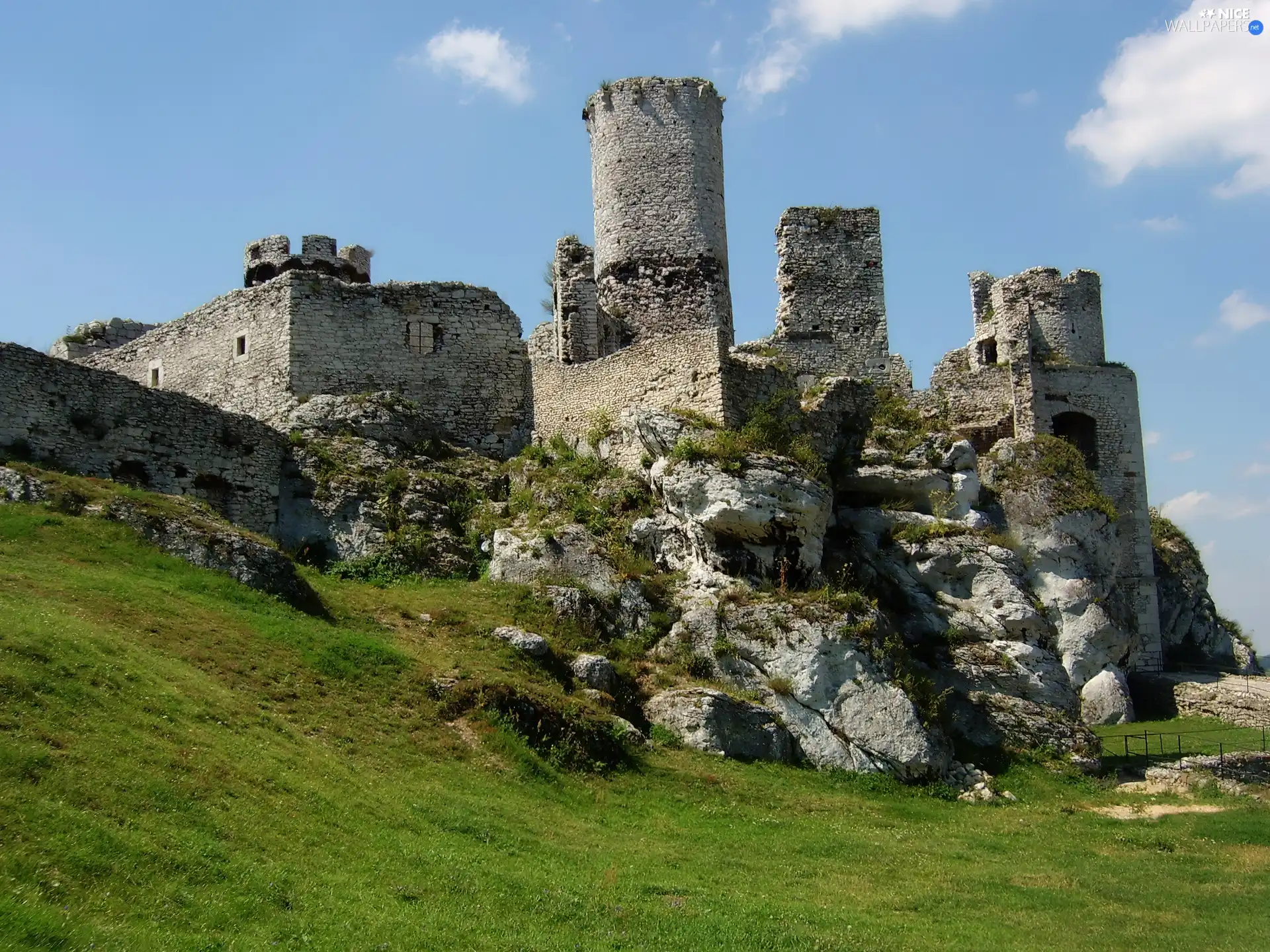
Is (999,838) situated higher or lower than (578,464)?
lower

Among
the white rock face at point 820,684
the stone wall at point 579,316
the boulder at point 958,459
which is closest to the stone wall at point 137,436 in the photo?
the stone wall at point 579,316

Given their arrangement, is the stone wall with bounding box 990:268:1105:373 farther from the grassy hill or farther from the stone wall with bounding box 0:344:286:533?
the stone wall with bounding box 0:344:286:533

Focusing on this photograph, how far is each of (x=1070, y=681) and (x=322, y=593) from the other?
1582 centimetres

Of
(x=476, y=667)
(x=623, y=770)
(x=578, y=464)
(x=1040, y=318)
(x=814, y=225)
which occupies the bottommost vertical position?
(x=623, y=770)

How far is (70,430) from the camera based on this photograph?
22656mm

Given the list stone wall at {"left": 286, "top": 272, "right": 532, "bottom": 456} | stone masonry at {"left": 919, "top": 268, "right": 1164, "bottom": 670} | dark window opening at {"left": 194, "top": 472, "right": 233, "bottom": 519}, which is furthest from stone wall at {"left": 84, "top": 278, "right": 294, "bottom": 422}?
stone masonry at {"left": 919, "top": 268, "right": 1164, "bottom": 670}

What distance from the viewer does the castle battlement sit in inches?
1277

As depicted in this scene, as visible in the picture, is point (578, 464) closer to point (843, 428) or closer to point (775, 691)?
point (843, 428)

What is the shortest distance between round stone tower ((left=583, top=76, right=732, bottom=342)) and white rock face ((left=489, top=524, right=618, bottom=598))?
8734 mm

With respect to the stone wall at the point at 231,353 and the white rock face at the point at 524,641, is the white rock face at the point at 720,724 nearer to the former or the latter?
the white rock face at the point at 524,641

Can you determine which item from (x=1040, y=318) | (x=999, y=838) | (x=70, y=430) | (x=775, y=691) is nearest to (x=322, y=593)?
(x=70, y=430)

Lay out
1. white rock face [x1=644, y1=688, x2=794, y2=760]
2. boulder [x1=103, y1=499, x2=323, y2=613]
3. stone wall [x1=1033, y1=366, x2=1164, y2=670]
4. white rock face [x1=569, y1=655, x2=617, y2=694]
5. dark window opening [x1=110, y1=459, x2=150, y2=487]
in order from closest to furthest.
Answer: boulder [x1=103, y1=499, x2=323, y2=613] → white rock face [x1=644, y1=688, x2=794, y2=760] → white rock face [x1=569, y1=655, x2=617, y2=694] → dark window opening [x1=110, y1=459, x2=150, y2=487] → stone wall [x1=1033, y1=366, x2=1164, y2=670]

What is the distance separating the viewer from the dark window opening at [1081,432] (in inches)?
1256

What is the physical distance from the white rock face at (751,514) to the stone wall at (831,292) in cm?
851
